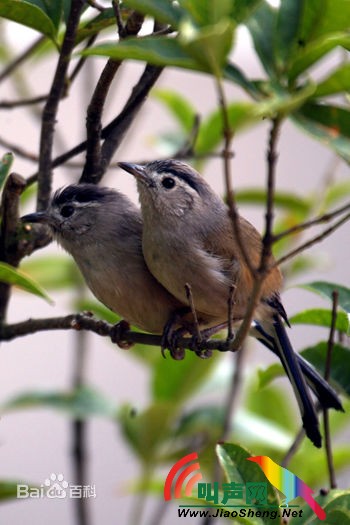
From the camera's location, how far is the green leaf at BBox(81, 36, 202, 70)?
1094mm

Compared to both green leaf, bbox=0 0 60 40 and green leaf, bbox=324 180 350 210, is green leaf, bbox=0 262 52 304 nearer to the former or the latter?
green leaf, bbox=0 0 60 40

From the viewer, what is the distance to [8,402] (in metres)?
2.56

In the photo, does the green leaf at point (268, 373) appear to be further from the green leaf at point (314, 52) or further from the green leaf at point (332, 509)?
the green leaf at point (314, 52)

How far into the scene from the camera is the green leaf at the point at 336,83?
116cm

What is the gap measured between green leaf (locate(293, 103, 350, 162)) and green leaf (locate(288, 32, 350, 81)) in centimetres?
9

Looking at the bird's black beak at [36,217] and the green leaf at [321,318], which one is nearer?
the green leaf at [321,318]

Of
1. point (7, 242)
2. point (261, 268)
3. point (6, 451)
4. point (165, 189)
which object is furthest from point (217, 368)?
point (6, 451)

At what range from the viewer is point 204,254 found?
1906mm

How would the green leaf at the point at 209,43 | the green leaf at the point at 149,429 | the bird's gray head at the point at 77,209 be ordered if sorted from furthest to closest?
the green leaf at the point at 149,429, the bird's gray head at the point at 77,209, the green leaf at the point at 209,43

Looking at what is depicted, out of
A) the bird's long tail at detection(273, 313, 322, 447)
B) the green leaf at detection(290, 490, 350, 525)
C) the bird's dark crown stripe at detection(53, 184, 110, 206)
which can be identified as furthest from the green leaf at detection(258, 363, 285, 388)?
the bird's dark crown stripe at detection(53, 184, 110, 206)

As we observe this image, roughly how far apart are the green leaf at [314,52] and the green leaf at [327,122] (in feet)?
0.28

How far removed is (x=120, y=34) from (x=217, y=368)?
140 centimetres

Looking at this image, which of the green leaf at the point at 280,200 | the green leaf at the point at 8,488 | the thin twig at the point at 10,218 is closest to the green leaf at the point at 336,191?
the green leaf at the point at 280,200

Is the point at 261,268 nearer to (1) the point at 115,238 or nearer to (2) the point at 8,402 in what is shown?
(1) the point at 115,238
